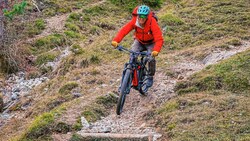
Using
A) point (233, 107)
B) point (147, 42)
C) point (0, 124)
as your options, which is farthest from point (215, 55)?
point (0, 124)

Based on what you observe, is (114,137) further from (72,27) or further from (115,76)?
(72,27)

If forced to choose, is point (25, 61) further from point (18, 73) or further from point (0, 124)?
point (0, 124)

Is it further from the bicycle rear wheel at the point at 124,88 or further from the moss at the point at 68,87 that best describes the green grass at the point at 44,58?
the bicycle rear wheel at the point at 124,88

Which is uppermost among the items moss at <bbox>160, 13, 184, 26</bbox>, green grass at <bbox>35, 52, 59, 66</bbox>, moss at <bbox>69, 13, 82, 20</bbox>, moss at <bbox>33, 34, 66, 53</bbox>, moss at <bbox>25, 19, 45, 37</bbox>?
moss at <bbox>160, 13, 184, 26</bbox>

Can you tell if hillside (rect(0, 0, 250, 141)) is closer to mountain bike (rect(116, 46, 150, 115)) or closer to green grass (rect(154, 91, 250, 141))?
green grass (rect(154, 91, 250, 141))

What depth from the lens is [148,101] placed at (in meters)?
8.76

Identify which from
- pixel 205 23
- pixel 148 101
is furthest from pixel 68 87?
pixel 205 23

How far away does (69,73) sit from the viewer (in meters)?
11.4

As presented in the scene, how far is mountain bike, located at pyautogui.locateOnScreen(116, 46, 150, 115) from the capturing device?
7.90 metres

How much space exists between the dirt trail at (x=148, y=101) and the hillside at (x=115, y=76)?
21mm

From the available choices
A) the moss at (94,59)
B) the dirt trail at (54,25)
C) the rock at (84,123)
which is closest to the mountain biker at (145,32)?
the rock at (84,123)

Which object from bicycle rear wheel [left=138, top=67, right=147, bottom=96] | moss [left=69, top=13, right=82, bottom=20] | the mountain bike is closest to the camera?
the mountain bike

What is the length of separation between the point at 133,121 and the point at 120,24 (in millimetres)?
9067

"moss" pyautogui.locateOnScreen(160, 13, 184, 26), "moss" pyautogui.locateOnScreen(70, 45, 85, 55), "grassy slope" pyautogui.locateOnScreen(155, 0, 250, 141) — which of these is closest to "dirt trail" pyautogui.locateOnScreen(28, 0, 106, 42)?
"moss" pyautogui.locateOnScreen(70, 45, 85, 55)
